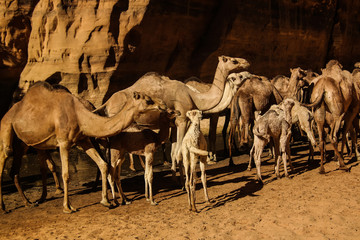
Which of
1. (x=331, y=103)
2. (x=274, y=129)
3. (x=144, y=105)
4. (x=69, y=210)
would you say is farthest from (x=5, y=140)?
(x=331, y=103)

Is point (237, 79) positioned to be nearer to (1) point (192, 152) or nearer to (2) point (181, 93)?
(2) point (181, 93)

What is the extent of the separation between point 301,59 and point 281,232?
19.7 metres

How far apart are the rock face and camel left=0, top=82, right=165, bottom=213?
835 cm

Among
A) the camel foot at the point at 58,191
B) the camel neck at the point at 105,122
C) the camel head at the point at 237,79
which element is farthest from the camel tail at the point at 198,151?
the camel foot at the point at 58,191

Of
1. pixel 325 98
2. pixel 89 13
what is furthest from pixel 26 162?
pixel 325 98

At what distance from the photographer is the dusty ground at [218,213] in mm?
5980

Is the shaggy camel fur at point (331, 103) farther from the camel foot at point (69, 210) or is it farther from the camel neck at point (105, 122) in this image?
the camel foot at point (69, 210)

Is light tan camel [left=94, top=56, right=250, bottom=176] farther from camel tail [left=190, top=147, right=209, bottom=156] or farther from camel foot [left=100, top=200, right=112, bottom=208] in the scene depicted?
camel tail [left=190, top=147, right=209, bottom=156]

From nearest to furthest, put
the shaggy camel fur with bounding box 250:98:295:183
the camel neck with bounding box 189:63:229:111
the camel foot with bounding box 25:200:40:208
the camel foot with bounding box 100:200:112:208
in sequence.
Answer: the camel foot with bounding box 100:200:112:208, the camel foot with bounding box 25:200:40:208, the shaggy camel fur with bounding box 250:98:295:183, the camel neck with bounding box 189:63:229:111

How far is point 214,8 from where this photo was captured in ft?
64.6

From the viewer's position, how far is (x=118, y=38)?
1614 cm

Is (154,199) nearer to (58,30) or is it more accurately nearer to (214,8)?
(58,30)

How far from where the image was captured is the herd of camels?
726cm

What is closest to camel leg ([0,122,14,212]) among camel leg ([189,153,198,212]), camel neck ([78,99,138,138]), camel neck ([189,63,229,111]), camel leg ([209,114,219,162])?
camel neck ([78,99,138,138])
